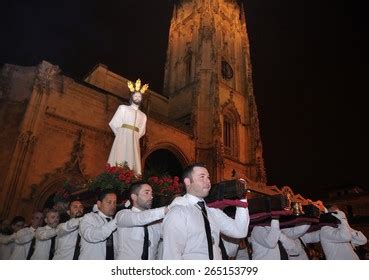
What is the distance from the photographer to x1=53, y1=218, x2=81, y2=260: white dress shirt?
4504 mm

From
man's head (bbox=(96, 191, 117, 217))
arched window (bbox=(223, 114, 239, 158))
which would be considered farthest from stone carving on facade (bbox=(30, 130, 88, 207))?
arched window (bbox=(223, 114, 239, 158))

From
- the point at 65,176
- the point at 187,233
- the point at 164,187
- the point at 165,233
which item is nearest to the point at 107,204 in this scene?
the point at 164,187

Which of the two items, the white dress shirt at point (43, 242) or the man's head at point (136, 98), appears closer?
the white dress shirt at point (43, 242)

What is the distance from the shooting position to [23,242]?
541 centimetres

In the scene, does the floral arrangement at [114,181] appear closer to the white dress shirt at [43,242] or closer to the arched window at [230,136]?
the white dress shirt at [43,242]

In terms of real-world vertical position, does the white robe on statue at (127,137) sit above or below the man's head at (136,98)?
below

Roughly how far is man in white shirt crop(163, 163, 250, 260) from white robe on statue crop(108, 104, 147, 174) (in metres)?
4.28

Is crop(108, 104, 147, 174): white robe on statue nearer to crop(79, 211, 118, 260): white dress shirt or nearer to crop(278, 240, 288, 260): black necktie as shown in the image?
crop(79, 211, 118, 260): white dress shirt

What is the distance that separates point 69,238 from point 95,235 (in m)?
1.15

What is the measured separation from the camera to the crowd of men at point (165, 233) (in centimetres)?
299

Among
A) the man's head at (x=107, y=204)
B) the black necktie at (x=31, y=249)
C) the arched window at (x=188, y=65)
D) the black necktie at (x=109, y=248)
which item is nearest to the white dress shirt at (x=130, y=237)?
the black necktie at (x=109, y=248)

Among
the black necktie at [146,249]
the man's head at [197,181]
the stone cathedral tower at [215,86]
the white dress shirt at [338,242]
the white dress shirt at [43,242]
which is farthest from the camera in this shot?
the stone cathedral tower at [215,86]

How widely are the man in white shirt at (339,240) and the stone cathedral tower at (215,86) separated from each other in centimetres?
1584

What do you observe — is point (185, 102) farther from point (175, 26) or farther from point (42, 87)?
point (42, 87)
